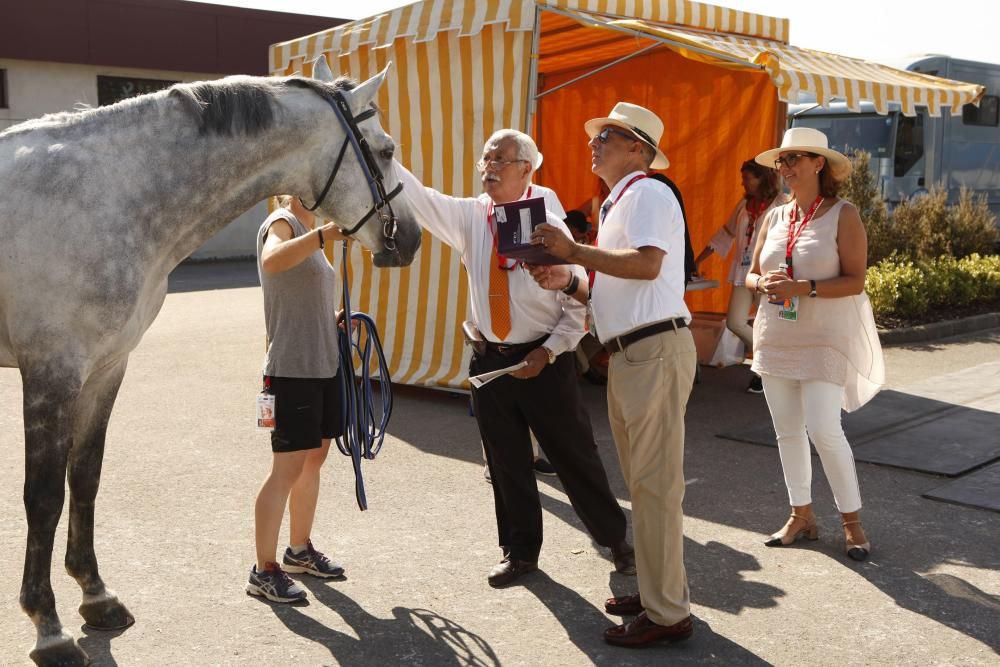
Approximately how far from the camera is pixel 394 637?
3.72m

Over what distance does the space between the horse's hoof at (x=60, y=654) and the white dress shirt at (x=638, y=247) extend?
2.07 m

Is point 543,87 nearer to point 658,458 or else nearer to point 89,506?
point 658,458

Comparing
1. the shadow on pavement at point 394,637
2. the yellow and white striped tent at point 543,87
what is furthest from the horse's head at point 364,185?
the yellow and white striped tent at point 543,87

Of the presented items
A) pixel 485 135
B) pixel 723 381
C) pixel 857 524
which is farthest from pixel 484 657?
pixel 723 381

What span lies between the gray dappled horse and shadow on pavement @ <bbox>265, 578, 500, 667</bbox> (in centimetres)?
80

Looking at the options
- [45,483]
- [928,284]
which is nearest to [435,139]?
[45,483]

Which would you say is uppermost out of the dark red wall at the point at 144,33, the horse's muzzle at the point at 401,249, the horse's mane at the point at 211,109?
the dark red wall at the point at 144,33

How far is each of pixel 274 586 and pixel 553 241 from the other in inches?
69.6

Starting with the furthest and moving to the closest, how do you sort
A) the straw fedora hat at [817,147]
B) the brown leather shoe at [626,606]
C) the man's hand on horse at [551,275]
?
the straw fedora hat at [817,147] < the brown leather shoe at [626,606] < the man's hand on horse at [551,275]

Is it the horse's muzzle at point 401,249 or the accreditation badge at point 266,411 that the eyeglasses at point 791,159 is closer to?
the horse's muzzle at point 401,249

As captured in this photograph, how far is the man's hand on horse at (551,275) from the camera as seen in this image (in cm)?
379

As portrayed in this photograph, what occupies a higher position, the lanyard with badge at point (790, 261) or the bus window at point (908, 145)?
the bus window at point (908, 145)

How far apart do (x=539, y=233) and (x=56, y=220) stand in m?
1.54

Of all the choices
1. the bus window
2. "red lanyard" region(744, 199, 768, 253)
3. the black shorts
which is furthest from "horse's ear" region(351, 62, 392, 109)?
the bus window
